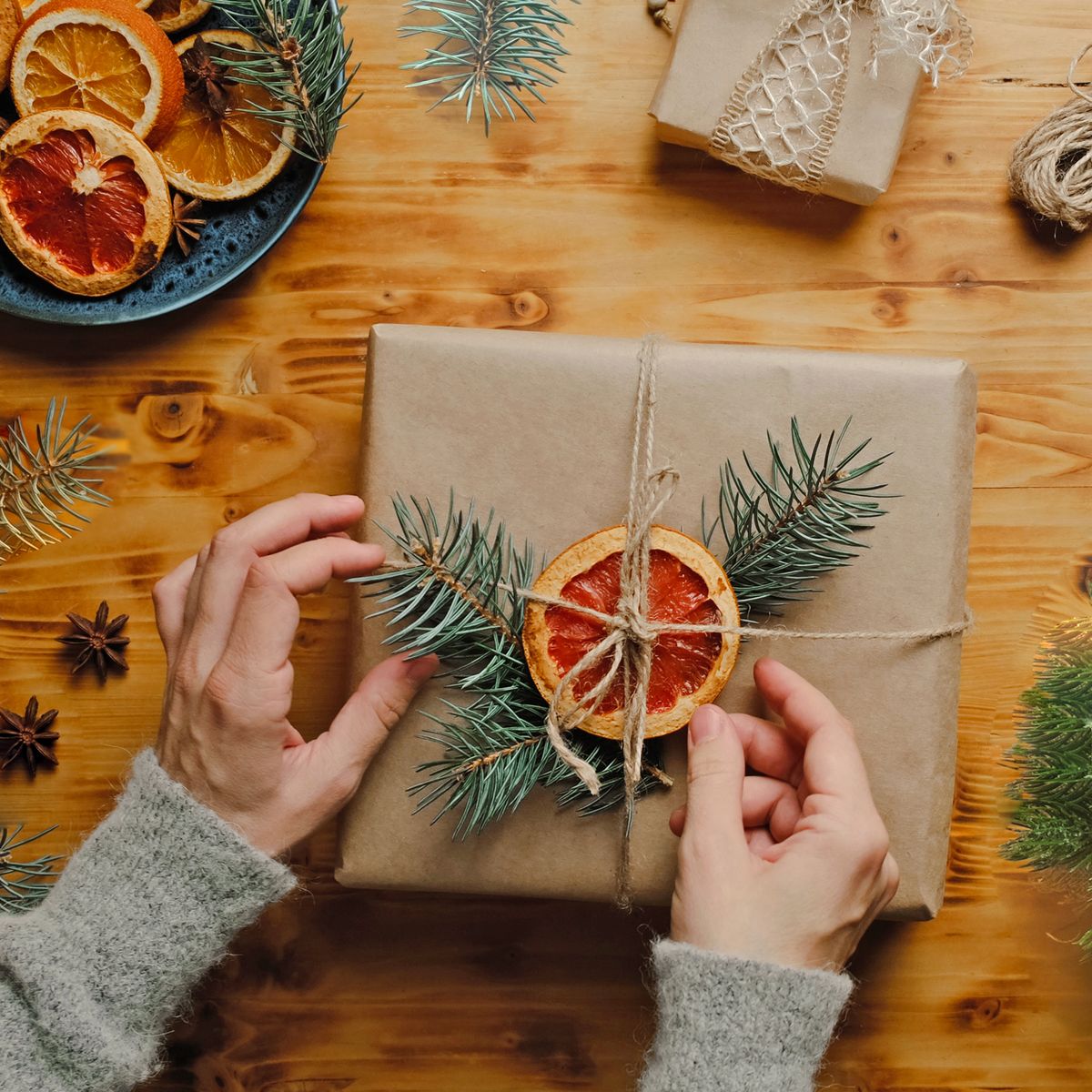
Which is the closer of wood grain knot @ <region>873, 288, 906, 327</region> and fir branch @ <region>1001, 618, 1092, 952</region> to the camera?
fir branch @ <region>1001, 618, 1092, 952</region>

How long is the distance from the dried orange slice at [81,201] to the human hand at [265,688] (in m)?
0.37

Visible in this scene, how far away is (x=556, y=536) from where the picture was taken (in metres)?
1.03

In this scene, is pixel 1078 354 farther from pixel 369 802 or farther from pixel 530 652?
pixel 369 802

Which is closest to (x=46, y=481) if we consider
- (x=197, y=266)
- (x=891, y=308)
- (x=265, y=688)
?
(x=197, y=266)

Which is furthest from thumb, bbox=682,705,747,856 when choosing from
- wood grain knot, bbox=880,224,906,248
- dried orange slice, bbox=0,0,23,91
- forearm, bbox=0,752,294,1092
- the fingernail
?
dried orange slice, bbox=0,0,23,91

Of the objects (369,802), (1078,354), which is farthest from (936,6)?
(369,802)

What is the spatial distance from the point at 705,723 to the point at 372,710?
1.11 feet

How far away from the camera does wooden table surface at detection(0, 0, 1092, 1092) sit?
3.95 ft

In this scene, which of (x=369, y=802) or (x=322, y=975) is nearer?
(x=369, y=802)

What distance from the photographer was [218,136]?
1.16 metres

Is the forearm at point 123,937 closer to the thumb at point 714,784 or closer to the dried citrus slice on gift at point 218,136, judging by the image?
the thumb at point 714,784

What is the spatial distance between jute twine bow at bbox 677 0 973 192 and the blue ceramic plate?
1.64 feet

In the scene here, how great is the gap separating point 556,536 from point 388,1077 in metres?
0.72

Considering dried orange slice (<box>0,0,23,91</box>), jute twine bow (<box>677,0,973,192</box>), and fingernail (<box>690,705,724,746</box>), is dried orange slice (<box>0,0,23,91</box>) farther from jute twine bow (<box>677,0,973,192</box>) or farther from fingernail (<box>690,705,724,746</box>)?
fingernail (<box>690,705,724,746</box>)
